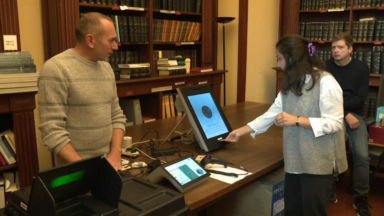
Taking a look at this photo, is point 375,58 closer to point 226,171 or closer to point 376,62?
point 376,62

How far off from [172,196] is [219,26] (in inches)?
176

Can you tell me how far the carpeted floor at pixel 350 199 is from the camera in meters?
2.85

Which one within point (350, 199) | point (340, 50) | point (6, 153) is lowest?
point (350, 199)

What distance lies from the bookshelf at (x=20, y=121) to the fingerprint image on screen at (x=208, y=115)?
1.25 metres

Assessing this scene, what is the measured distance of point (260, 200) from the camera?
1966mm

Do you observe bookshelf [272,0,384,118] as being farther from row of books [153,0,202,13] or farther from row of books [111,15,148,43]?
row of books [111,15,148,43]

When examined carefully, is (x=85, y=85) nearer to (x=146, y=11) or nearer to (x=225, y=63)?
(x=146, y=11)

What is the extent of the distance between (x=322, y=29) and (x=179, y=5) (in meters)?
1.82

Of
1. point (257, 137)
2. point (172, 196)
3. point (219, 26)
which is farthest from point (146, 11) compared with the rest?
point (172, 196)

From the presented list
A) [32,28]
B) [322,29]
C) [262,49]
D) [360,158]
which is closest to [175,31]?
[262,49]

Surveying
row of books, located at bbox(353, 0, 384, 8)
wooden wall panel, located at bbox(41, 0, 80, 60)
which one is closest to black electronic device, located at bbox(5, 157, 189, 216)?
wooden wall panel, located at bbox(41, 0, 80, 60)

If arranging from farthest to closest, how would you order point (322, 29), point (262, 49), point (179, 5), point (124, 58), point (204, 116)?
point (262, 49) → point (322, 29) → point (179, 5) → point (124, 58) → point (204, 116)

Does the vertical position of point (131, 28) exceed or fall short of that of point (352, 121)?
it exceeds it

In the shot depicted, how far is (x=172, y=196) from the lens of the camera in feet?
4.14
